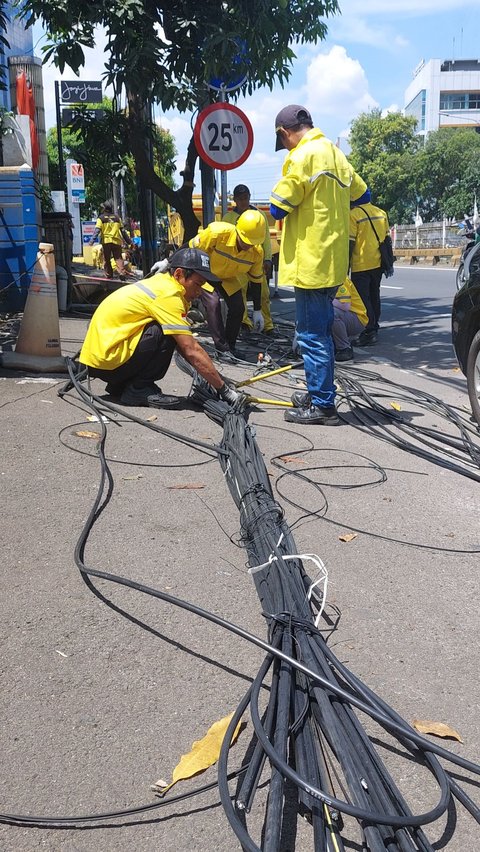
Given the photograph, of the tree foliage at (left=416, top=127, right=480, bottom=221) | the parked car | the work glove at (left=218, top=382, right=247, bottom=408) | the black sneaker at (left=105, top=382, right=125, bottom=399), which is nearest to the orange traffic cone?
the black sneaker at (left=105, top=382, right=125, bottom=399)

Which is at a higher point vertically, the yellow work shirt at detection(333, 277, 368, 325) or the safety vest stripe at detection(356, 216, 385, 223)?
the safety vest stripe at detection(356, 216, 385, 223)

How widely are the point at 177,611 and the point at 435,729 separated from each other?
1082 millimetres

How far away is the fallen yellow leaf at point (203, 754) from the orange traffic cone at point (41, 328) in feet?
17.8

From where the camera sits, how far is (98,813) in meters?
2.11

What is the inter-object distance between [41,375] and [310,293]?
2.68 metres

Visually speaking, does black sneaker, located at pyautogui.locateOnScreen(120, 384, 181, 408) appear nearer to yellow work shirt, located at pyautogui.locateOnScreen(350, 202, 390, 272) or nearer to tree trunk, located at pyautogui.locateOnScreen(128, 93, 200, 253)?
yellow work shirt, located at pyautogui.locateOnScreen(350, 202, 390, 272)

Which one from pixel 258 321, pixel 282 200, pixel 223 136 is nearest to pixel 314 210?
pixel 282 200

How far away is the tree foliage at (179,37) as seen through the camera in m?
9.30

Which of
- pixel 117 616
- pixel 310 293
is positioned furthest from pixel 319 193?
pixel 117 616

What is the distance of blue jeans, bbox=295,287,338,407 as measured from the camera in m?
6.08

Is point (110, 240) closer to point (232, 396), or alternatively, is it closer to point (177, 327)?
point (177, 327)

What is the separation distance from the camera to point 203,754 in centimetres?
233

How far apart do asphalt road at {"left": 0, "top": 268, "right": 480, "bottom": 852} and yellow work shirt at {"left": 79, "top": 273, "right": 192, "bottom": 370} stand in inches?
21.4

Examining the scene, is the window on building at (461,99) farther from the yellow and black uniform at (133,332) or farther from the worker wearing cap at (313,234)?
the yellow and black uniform at (133,332)
